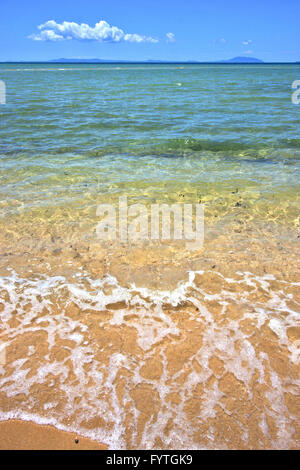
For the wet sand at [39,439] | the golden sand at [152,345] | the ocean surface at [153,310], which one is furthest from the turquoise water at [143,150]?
the wet sand at [39,439]

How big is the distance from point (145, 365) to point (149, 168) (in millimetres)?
6042

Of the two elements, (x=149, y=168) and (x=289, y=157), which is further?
(x=289, y=157)

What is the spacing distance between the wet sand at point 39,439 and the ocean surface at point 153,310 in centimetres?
6

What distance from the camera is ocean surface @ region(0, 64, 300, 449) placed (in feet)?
7.96

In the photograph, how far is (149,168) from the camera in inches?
319

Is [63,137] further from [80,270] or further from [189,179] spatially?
[80,270]

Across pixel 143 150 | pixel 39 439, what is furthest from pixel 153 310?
pixel 143 150

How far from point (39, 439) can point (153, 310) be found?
1617mm

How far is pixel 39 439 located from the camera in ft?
7.37

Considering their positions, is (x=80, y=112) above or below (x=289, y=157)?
above

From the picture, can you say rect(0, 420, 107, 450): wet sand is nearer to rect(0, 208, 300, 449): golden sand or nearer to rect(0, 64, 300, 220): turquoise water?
rect(0, 208, 300, 449): golden sand

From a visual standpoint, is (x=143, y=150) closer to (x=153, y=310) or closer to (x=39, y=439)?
(x=153, y=310)

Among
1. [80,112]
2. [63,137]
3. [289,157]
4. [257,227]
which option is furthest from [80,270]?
[80,112]

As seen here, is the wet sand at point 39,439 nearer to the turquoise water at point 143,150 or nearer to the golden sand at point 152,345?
the golden sand at point 152,345
